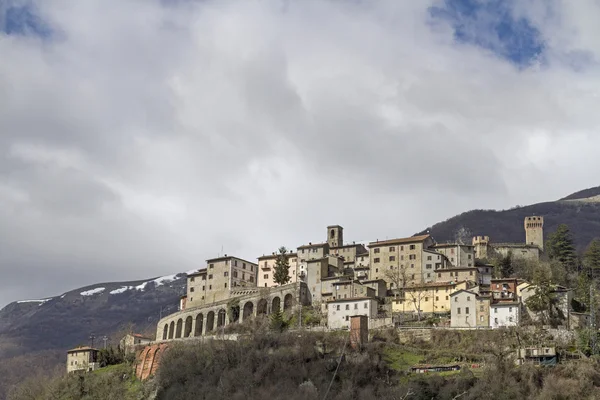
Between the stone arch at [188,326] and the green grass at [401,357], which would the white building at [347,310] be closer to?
the green grass at [401,357]

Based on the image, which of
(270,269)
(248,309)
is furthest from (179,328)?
(270,269)

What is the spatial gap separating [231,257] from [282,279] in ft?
30.2

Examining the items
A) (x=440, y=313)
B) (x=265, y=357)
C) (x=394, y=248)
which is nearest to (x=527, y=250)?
(x=394, y=248)

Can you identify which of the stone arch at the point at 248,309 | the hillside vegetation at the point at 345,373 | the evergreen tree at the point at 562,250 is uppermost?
the evergreen tree at the point at 562,250

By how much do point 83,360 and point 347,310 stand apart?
4305cm

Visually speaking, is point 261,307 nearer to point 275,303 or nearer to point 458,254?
point 275,303

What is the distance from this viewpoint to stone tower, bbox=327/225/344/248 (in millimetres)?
132000

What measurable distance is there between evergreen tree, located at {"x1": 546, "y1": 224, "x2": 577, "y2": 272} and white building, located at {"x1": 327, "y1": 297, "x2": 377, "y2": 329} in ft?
110

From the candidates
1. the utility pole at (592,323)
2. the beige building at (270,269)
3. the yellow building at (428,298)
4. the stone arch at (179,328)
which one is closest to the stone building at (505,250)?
the yellow building at (428,298)

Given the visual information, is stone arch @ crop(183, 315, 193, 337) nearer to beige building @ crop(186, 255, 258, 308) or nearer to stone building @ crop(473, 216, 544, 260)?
beige building @ crop(186, 255, 258, 308)

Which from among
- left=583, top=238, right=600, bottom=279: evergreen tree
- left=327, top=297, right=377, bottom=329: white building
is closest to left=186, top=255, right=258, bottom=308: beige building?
left=327, top=297, right=377, bottom=329: white building

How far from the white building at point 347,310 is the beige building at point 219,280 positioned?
79.3 ft

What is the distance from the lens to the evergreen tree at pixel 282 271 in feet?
395

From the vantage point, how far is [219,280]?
12438cm
